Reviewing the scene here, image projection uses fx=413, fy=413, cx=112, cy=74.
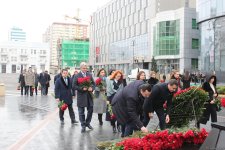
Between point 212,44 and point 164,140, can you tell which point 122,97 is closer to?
point 164,140

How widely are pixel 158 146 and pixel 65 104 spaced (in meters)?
7.26

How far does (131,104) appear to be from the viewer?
6.91 metres

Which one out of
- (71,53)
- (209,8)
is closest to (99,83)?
(209,8)

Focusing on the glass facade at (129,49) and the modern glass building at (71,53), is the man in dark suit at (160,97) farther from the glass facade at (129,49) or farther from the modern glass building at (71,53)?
the modern glass building at (71,53)

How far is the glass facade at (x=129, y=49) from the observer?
85869 mm

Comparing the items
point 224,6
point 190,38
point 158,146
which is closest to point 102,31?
point 190,38

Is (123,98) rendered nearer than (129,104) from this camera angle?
No

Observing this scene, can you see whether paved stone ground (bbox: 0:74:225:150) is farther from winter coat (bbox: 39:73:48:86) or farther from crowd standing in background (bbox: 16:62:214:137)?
winter coat (bbox: 39:73:48:86)

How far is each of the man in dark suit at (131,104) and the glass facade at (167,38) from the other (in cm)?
6657

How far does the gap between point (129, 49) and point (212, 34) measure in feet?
119

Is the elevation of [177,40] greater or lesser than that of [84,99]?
greater

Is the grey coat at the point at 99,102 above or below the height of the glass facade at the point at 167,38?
below

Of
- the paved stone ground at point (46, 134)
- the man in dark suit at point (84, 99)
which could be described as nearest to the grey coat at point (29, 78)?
the paved stone ground at point (46, 134)

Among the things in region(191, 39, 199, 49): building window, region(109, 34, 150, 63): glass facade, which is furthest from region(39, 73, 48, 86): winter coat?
region(109, 34, 150, 63): glass facade
